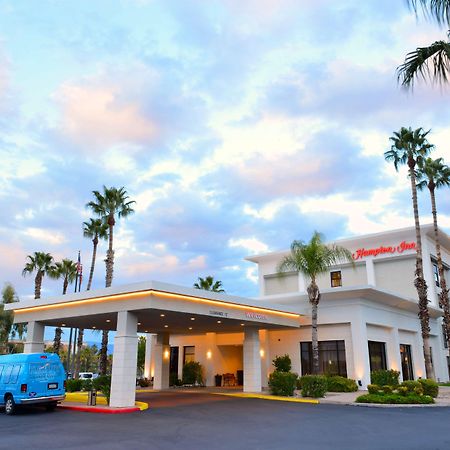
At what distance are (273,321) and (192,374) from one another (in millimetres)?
10273

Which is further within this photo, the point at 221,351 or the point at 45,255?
the point at 45,255

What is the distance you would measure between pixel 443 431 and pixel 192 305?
11.1 metres

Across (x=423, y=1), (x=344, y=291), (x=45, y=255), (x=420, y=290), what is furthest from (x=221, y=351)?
(x=423, y=1)

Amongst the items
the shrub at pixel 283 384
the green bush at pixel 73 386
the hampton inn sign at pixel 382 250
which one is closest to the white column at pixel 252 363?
the shrub at pixel 283 384

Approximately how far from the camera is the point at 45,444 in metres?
11.0

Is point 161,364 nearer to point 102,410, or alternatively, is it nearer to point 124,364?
point 124,364

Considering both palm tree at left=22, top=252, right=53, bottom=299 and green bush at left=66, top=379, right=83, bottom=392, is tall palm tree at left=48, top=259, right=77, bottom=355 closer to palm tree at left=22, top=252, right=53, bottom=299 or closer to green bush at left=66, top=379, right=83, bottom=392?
palm tree at left=22, top=252, right=53, bottom=299

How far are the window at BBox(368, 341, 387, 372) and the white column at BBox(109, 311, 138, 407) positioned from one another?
16.2 metres

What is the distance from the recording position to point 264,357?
102 ft

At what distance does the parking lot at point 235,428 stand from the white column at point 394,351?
40.3 feet

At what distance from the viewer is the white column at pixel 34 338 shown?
967 inches

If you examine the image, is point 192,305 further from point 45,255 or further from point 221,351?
point 45,255

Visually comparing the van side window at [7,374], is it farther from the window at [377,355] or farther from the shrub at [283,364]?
the window at [377,355]

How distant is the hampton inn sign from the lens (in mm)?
38378
